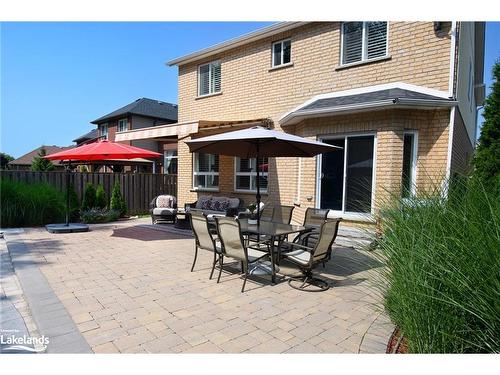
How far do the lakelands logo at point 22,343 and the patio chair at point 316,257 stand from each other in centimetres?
384

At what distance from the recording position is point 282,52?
1319cm

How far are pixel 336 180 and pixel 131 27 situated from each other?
7355mm

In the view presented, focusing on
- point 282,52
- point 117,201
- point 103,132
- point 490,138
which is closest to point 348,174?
point 490,138

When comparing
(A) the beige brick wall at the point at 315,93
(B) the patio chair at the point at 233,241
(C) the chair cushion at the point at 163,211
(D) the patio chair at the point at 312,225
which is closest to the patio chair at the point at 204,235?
(B) the patio chair at the point at 233,241

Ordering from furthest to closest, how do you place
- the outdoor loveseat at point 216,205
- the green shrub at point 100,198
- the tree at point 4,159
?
the tree at point 4,159, the green shrub at point 100,198, the outdoor loveseat at point 216,205

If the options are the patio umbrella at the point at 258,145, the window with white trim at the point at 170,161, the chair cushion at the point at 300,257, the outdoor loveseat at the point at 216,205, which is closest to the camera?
the chair cushion at the point at 300,257

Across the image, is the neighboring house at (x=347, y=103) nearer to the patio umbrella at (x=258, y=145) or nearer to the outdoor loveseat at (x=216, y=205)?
the outdoor loveseat at (x=216, y=205)

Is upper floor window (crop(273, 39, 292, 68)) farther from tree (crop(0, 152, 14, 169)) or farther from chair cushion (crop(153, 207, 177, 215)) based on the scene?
tree (crop(0, 152, 14, 169))

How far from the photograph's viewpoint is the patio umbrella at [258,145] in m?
6.82

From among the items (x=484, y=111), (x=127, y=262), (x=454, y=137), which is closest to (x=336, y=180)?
(x=454, y=137)

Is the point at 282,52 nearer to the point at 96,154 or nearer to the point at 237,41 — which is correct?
the point at 237,41

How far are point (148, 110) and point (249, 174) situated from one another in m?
25.6

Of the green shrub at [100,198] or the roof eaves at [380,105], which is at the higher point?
the roof eaves at [380,105]

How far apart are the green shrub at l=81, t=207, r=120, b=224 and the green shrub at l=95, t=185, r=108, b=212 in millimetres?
325
